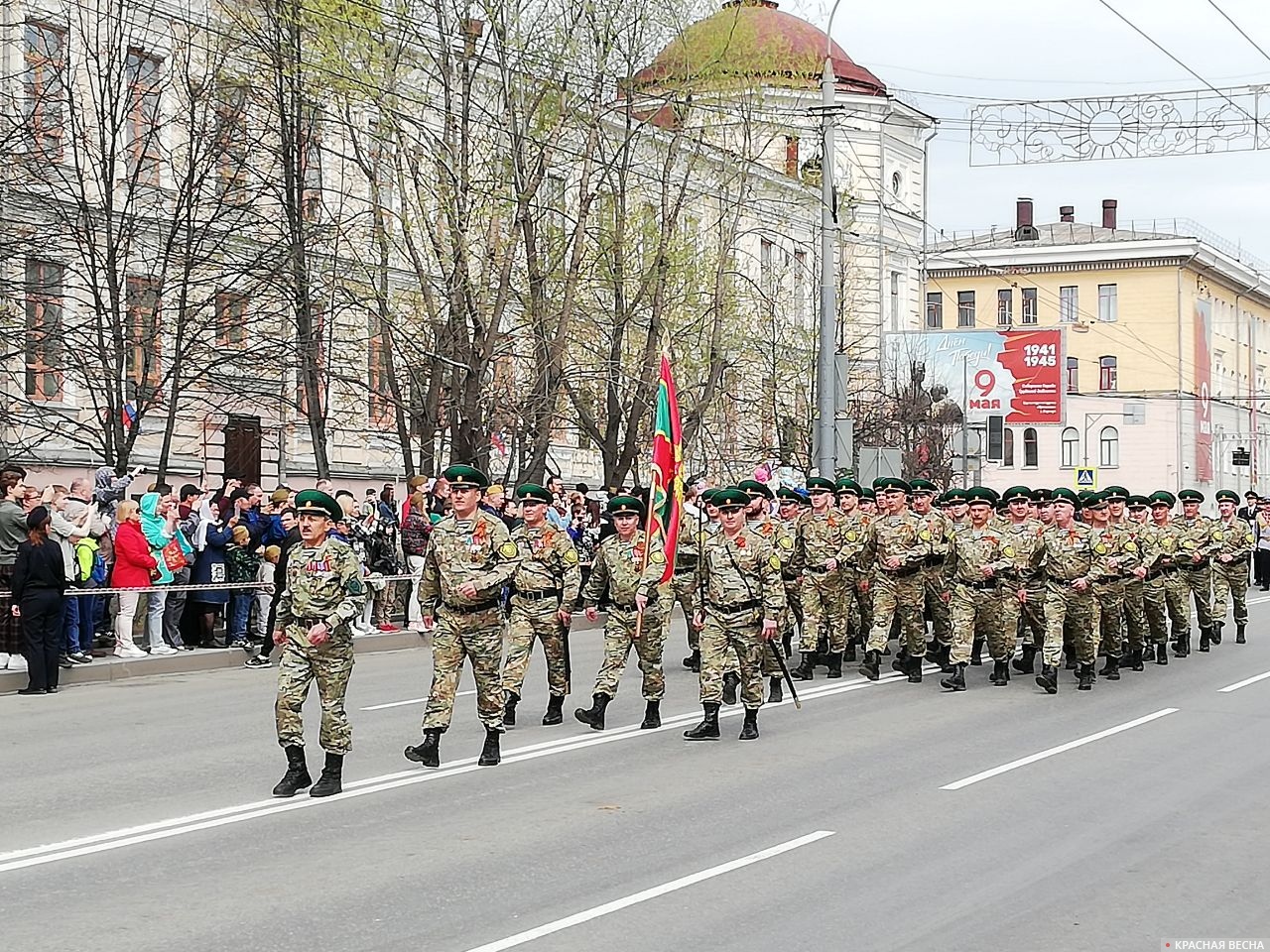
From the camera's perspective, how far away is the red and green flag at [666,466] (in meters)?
11.9

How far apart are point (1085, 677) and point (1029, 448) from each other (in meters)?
62.5

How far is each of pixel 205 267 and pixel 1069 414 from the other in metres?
56.6

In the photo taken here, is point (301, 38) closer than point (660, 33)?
Yes

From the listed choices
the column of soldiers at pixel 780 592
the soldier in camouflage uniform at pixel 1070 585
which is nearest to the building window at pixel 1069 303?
the column of soldiers at pixel 780 592

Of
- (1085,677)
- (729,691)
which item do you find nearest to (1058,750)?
(729,691)

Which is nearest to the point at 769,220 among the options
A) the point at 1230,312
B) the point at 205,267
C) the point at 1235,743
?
the point at 205,267

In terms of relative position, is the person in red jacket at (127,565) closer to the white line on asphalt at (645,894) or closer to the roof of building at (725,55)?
the white line on asphalt at (645,894)

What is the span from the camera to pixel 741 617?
12.4m

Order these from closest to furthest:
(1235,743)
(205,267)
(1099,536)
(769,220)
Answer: (1235,743) < (1099,536) < (205,267) < (769,220)

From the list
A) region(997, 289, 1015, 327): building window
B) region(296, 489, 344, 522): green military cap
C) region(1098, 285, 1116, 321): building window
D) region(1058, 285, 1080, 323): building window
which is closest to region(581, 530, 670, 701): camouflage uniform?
region(296, 489, 344, 522): green military cap

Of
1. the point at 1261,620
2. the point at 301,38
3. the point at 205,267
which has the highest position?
the point at 301,38

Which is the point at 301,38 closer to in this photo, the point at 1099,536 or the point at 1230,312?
the point at 1099,536

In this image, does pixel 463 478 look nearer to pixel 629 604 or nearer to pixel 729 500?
pixel 729 500

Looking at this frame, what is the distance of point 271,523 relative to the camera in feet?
62.5
